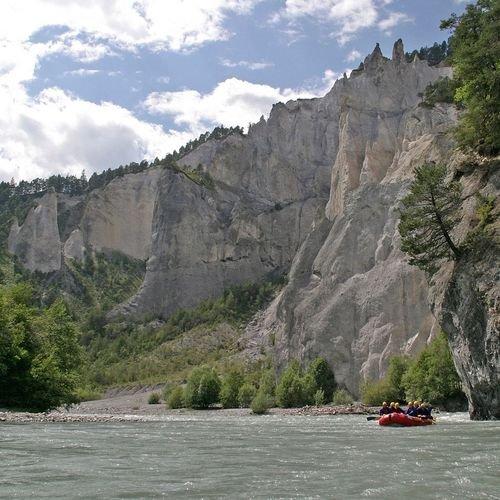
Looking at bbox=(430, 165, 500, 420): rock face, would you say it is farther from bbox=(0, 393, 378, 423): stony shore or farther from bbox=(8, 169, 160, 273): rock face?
bbox=(8, 169, 160, 273): rock face

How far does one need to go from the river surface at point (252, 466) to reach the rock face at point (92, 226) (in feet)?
413

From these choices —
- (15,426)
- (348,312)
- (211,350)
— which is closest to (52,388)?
(15,426)

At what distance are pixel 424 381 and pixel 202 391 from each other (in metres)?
29.2

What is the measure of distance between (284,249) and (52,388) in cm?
9700

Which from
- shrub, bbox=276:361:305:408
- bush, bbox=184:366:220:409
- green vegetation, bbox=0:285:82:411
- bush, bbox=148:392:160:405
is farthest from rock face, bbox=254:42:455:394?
green vegetation, bbox=0:285:82:411

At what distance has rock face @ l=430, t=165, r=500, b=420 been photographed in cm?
2861

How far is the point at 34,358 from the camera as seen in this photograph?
3734 centimetres

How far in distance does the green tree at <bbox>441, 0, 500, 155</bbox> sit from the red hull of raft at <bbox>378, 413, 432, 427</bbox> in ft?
48.6

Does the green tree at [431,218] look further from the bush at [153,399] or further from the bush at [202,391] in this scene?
the bush at [153,399]

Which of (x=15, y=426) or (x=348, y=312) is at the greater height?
(x=348, y=312)

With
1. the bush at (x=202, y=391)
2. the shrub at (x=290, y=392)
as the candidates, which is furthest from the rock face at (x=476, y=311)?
the bush at (x=202, y=391)

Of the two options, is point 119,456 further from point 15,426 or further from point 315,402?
point 315,402

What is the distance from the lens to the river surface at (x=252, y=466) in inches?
494

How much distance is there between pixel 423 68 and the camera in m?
111
